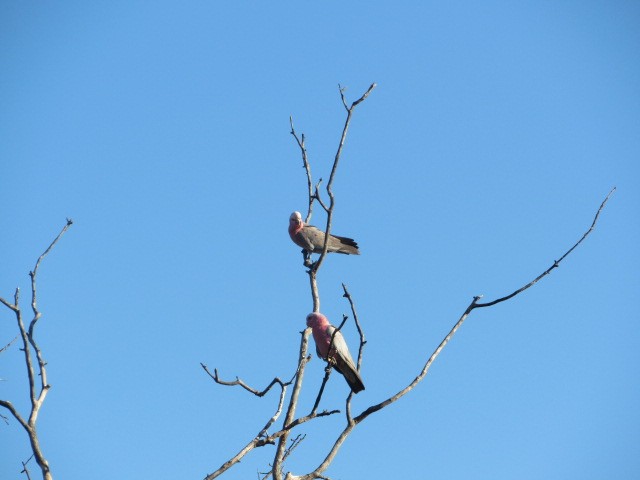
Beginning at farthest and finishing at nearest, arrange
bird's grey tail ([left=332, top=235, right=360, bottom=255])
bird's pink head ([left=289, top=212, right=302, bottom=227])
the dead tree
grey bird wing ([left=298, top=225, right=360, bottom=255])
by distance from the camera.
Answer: bird's grey tail ([left=332, top=235, right=360, bottom=255]), bird's pink head ([left=289, top=212, right=302, bottom=227]), grey bird wing ([left=298, top=225, right=360, bottom=255]), the dead tree

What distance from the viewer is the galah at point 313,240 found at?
25.8ft

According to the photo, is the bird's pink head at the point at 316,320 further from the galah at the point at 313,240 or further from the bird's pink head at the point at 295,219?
the bird's pink head at the point at 295,219

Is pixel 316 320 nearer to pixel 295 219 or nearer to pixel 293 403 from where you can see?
pixel 293 403

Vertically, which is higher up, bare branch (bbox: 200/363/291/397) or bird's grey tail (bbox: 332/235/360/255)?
bird's grey tail (bbox: 332/235/360/255)

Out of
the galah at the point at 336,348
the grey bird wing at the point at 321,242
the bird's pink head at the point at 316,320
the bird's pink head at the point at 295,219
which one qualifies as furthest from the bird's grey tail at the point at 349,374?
the bird's pink head at the point at 295,219

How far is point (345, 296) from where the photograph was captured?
176 inches

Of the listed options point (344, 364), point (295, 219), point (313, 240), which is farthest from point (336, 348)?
point (295, 219)

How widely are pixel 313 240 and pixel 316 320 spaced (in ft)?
8.20

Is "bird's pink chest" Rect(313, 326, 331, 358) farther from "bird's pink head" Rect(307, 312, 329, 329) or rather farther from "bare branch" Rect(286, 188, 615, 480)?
"bare branch" Rect(286, 188, 615, 480)

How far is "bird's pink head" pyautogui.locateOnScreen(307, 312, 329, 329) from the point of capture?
5.39 meters

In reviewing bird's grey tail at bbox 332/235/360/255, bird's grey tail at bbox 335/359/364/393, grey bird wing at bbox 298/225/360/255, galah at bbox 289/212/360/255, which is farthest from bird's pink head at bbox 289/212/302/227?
bird's grey tail at bbox 335/359/364/393

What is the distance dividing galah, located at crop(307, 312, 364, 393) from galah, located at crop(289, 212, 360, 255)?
1.99m

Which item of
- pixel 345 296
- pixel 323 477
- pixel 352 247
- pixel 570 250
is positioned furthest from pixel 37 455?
pixel 352 247

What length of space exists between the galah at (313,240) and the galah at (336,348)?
1.99 meters
